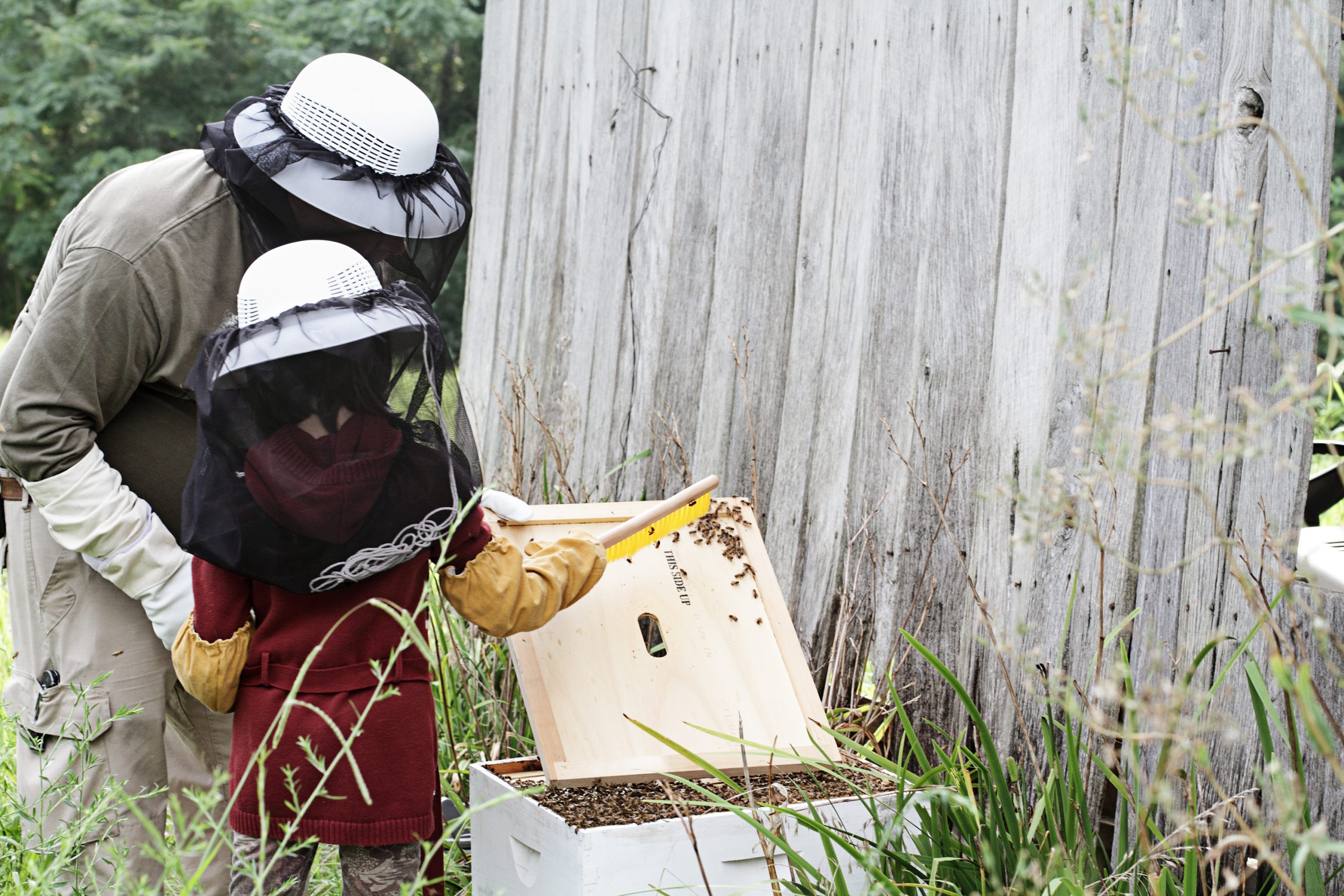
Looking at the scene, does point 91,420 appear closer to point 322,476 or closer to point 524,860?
point 322,476

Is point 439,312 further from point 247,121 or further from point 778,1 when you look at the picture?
point 247,121

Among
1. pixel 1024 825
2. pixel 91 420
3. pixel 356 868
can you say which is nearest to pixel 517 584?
pixel 356 868

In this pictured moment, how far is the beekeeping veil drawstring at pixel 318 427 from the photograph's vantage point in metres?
1.63

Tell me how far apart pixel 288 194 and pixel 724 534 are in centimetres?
105

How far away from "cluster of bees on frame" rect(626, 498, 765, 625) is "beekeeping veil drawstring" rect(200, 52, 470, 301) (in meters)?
0.76

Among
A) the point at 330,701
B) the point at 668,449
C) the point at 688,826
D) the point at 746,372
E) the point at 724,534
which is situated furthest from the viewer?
the point at 668,449

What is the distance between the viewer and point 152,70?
12086mm

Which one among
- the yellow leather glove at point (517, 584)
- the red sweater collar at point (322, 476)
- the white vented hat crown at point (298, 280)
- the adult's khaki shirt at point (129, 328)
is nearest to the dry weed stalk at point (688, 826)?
the yellow leather glove at point (517, 584)

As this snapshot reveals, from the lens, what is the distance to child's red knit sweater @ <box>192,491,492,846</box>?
1795 mm

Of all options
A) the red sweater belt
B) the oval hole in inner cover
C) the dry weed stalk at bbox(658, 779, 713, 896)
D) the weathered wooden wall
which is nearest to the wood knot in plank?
the weathered wooden wall

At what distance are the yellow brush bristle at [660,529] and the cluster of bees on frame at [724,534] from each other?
9 centimetres

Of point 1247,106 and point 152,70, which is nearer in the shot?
point 1247,106

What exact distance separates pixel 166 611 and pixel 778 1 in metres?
2.02

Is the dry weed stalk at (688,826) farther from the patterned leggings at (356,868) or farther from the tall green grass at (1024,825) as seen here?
the patterned leggings at (356,868)
